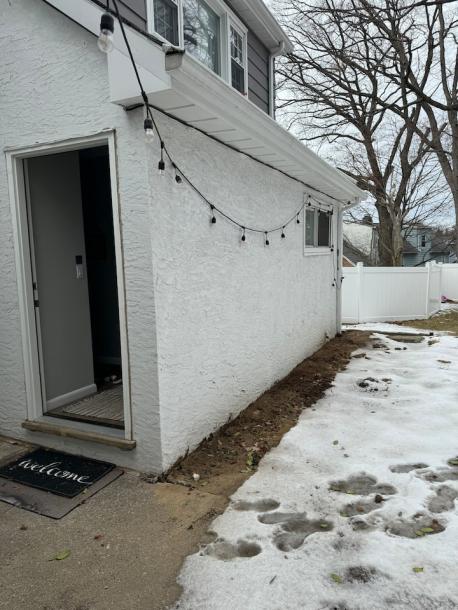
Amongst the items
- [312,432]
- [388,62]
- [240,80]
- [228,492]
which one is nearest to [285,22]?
[388,62]

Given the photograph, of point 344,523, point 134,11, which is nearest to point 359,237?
point 134,11

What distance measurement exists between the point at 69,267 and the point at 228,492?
2.39 m

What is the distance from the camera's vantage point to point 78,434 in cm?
312

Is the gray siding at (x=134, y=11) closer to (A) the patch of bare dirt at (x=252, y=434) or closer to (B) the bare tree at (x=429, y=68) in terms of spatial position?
(A) the patch of bare dirt at (x=252, y=434)

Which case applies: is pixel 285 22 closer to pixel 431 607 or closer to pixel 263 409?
pixel 263 409

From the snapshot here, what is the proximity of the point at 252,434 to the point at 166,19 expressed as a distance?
15.4 ft

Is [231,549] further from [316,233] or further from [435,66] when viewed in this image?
[435,66]

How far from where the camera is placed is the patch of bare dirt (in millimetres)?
2979

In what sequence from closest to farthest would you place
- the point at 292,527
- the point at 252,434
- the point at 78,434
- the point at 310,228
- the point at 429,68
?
the point at 292,527, the point at 78,434, the point at 252,434, the point at 310,228, the point at 429,68

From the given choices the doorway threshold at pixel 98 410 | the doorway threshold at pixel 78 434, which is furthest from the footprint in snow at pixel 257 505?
the doorway threshold at pixel 98 410

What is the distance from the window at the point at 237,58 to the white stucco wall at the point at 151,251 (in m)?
3.04

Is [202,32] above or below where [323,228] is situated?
above

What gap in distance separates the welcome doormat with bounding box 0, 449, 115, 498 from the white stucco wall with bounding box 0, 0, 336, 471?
9 cm

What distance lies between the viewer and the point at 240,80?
21.4 ft
